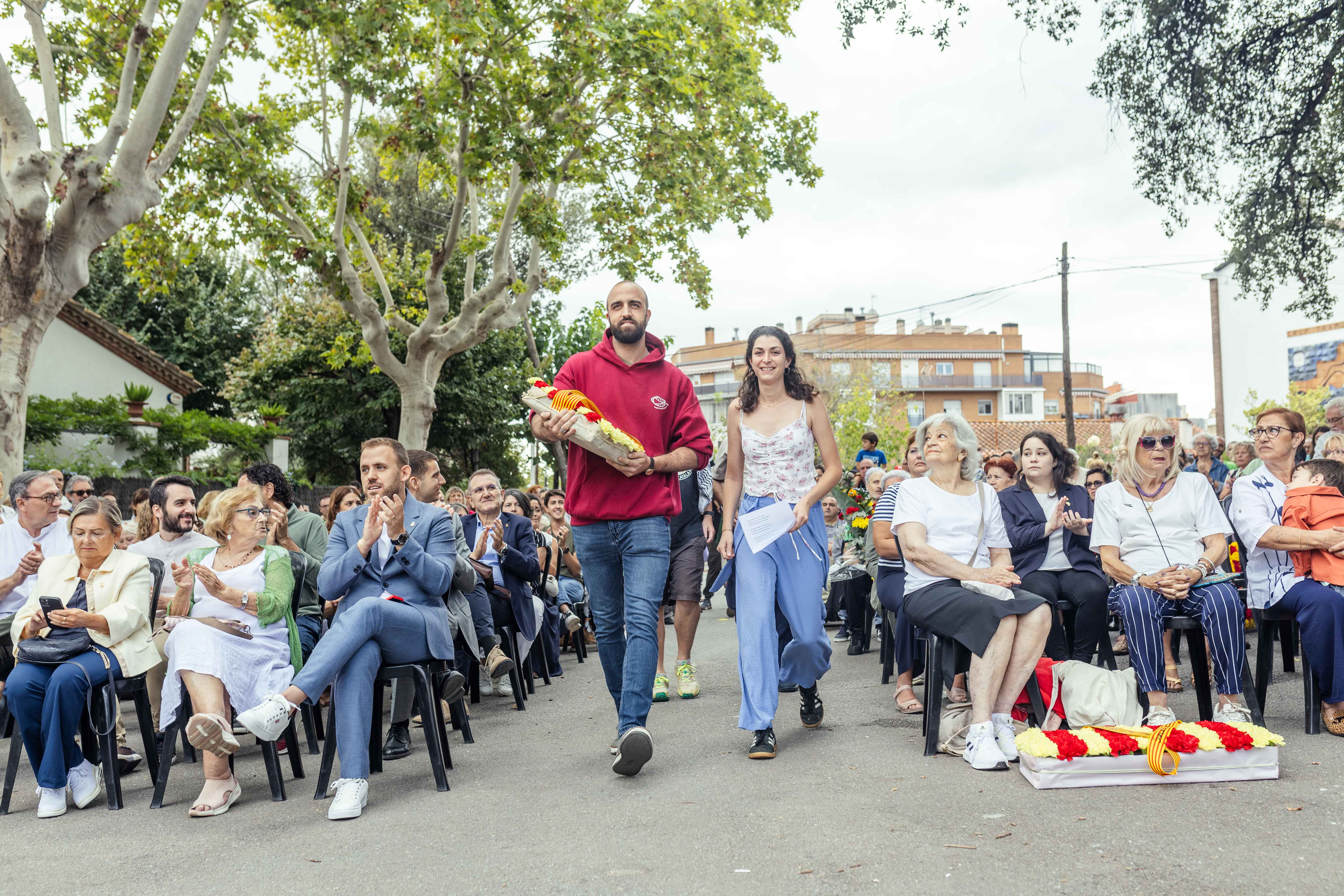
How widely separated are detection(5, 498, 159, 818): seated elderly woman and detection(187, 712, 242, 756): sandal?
2.55 feet

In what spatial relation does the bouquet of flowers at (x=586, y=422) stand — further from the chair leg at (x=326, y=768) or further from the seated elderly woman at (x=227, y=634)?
the chair leg at (x=326, y=768)

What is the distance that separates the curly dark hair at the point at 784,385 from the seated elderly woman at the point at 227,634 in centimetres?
253

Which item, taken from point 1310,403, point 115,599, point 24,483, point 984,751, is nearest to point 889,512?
point 984,751

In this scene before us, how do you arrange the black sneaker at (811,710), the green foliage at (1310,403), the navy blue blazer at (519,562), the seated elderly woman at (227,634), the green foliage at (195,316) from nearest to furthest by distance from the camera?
the seated elderly woman at (227,634) → the black sneaker at (811,710) → the navy blue blazer at (519,562) → the green foliage at (195,316) → the green foliage at (1310,403)

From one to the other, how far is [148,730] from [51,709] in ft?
1.54

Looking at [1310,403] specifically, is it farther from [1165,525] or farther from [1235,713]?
[1235,713]

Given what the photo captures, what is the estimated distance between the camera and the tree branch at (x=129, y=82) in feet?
39.5

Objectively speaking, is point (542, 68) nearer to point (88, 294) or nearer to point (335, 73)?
point (335, 73)

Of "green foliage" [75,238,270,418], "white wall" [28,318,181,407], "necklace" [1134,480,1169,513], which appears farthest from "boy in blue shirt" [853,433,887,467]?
"green foliage" [75,238,270,418]

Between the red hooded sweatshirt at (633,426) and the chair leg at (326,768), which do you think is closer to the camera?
the chair leg at (326,768)

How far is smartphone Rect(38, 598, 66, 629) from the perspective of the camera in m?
5.21

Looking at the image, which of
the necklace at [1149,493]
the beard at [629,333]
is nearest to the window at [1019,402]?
the necklace at [1149,493]

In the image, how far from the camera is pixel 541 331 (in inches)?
1328

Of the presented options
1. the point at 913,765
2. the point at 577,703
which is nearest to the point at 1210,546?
the point at 913,765
